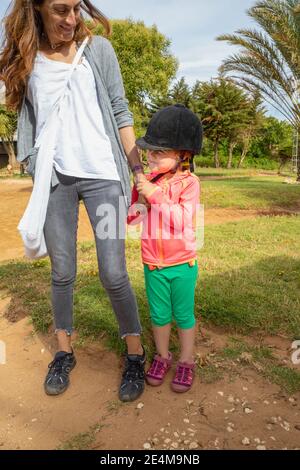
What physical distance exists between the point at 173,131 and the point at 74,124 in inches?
18.5

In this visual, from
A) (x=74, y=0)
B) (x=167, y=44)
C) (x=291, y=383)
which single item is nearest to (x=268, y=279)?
(x=291, y=383)

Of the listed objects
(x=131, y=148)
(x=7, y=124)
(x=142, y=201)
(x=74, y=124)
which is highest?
(x=7, y=124)

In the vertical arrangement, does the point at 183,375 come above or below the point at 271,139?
below

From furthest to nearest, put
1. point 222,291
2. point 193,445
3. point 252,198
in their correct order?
point 252,198 < point 222,291 < point 193,445

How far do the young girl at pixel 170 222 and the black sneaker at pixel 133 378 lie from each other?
0.07 meters

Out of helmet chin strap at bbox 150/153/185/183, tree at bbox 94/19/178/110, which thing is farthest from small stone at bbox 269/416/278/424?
tree at bbox 94/19/178/110

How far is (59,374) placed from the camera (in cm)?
233

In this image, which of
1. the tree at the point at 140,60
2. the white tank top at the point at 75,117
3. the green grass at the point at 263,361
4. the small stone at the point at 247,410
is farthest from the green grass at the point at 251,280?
the tree at the point at 140,60

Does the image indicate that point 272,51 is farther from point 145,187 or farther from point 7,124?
point 7,124

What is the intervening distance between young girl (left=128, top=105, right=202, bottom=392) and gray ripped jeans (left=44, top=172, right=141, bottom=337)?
0.14 meters

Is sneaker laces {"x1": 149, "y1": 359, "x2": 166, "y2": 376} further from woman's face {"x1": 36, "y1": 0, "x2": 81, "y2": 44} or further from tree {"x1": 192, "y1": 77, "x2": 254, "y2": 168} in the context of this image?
tree {"x1": 192, "y1": 77, "x2": 254, "y2": 168}

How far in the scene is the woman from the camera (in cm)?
204

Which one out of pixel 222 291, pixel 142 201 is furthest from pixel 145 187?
pixel 222 291
